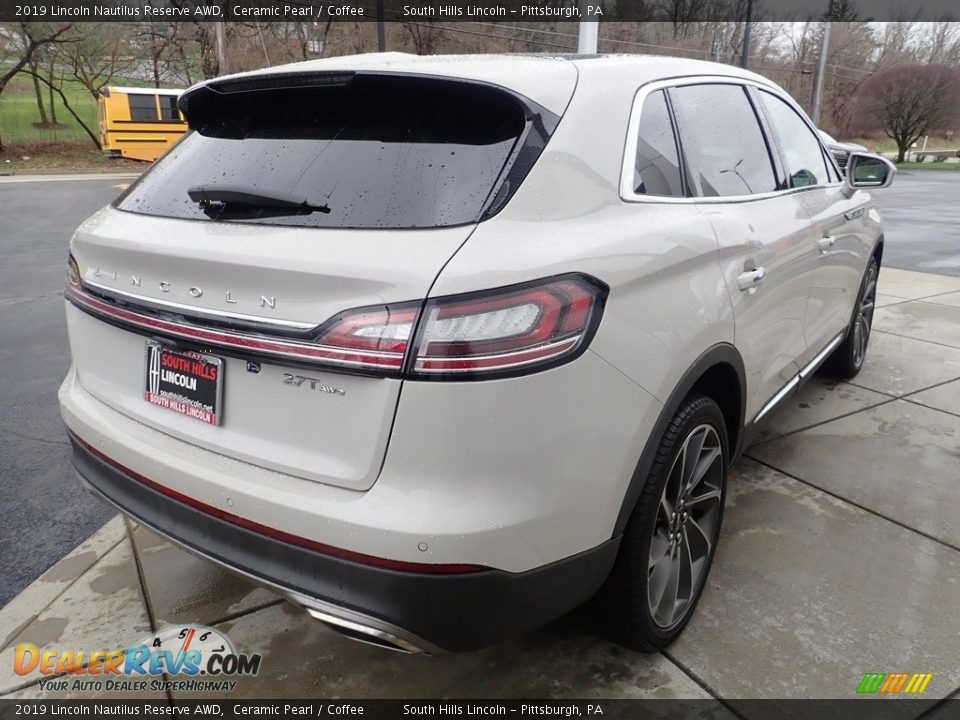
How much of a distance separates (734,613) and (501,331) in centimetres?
158

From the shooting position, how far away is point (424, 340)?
5.07 feet

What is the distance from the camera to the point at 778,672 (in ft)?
7.41

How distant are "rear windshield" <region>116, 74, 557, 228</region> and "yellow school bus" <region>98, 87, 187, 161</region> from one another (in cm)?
2660

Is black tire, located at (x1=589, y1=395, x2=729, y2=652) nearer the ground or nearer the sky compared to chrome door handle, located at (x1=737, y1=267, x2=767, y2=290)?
nearer the ground

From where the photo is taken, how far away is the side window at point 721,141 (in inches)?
95.7

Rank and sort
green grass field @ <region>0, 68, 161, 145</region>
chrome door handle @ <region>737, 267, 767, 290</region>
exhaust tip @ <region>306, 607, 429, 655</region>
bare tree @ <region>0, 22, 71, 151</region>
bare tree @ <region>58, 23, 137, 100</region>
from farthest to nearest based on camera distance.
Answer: green grass field @ <region>0, 68, 161, 145</region>
bare tree @ <region>58, 23, 137, 100</region>
bare tree @ <region>0, 22, 71, 151</region>
chrome door handle @ <region>737, 267, 767, 290</region>
exhaust tip @ <region>306, 607, 429, 655</region>

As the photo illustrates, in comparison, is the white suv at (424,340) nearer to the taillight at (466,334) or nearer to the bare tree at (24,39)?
the taillight at (466,334)

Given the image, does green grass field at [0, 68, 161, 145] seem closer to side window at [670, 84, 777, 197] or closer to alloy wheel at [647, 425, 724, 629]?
side window at [670, 84, 777, 197]

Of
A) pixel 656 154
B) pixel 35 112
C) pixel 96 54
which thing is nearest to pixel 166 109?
pixel 96 54

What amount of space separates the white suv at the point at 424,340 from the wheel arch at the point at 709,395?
0.01 meters

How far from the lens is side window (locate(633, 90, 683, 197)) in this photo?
2.09 m

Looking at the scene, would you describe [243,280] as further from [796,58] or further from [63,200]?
[796,58]

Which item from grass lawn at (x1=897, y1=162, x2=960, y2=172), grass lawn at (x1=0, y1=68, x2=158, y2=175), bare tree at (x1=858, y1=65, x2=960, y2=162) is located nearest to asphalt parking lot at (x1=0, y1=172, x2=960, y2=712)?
grass lawn at (x1=0, y1=68, x2=158, y2=175)

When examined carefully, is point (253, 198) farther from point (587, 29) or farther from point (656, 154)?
point (587, 29)
